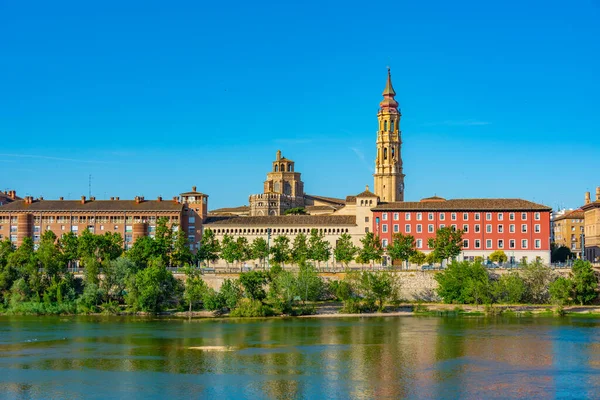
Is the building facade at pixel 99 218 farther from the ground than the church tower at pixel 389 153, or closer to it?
closer to it

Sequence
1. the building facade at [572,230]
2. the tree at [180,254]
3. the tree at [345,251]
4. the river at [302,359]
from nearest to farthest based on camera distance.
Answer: the river at [302,359], the tree at [345,251], the tree at [180,254], the building facade at [572,230]

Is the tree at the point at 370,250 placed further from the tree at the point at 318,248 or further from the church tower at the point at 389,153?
the church tower at the point at 389,153

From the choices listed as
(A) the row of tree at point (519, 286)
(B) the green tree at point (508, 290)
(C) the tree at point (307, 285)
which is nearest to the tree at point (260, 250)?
(C) the tree at point (307, 285)

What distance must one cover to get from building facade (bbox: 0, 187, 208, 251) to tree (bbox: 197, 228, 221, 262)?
8.02 metres

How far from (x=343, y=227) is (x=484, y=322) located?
1143 inches

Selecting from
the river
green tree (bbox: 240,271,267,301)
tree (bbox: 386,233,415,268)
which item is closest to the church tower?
tree (bbox: 386,233,415,268)

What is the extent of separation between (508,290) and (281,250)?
21.8 meters

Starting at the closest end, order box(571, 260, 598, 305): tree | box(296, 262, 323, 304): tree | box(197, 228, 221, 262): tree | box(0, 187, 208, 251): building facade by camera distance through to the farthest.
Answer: box(296, 262, 323, 304): tree
box(571, 260, 598, 305): tree
box(197, 228, 221, 262): tree
box(0, 187, 208, 251): building facade

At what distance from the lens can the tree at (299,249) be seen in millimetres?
78000

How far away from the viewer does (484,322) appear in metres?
58.3

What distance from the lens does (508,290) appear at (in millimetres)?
66750

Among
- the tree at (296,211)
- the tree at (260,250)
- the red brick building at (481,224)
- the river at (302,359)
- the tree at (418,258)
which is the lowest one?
the river at (302,359)

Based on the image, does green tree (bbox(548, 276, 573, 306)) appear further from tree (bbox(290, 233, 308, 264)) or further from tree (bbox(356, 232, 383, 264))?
tree (bbox(290, 233, 308, 264))

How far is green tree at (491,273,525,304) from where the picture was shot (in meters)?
66.4
